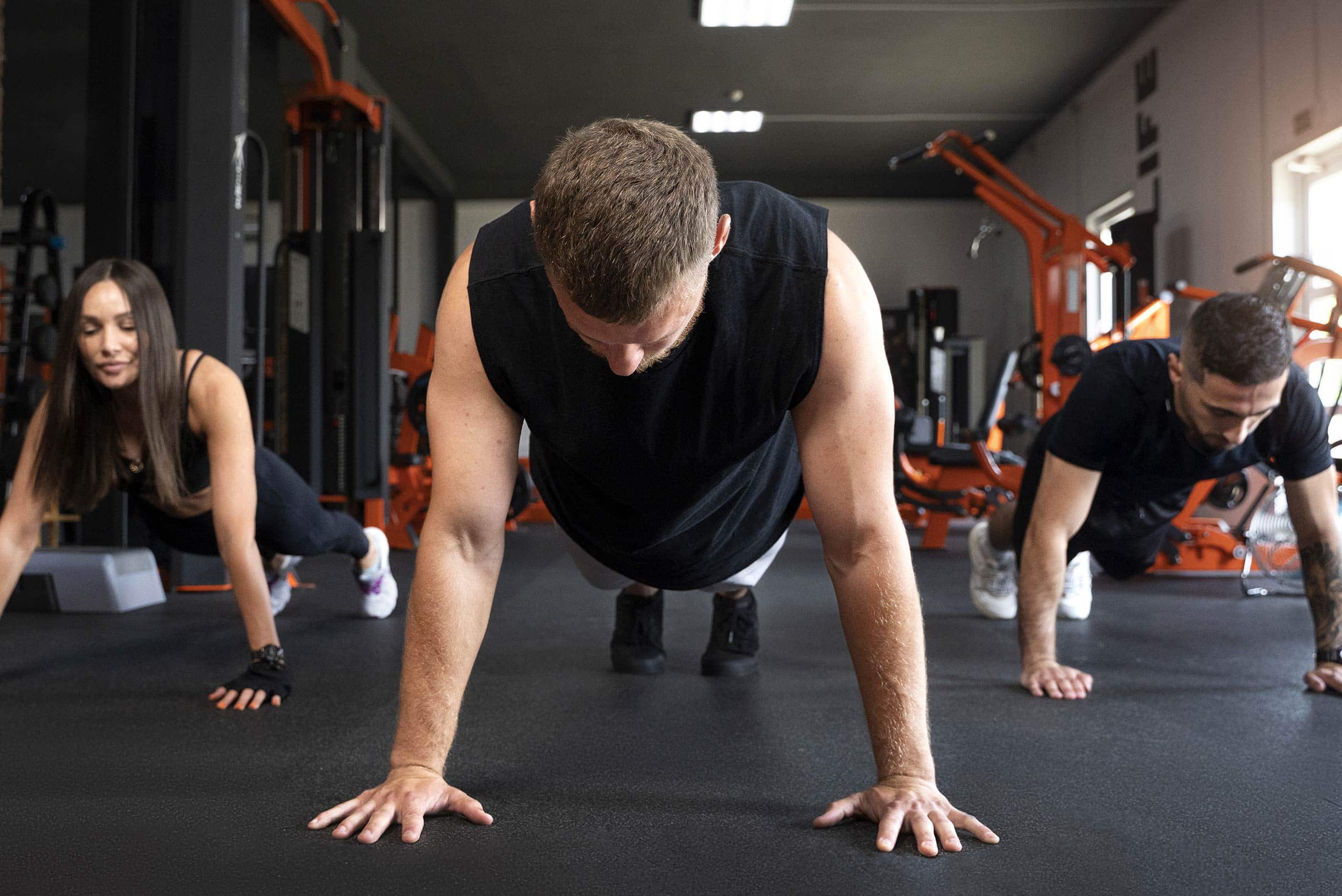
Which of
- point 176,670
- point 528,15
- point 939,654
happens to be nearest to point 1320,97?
point 939,654

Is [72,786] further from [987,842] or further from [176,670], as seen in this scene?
[987,842]

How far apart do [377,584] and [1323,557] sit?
235 centimetres

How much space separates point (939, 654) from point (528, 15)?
4788 millimetres

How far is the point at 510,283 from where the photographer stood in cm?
117

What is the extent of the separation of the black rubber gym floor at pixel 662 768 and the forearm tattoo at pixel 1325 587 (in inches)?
5.3

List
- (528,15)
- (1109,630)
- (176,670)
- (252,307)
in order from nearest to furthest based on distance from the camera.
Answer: (176,670) → (1109,630) → (528,15) → (252,307)

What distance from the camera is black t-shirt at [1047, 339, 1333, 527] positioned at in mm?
1973

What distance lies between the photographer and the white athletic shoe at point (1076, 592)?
9.37 feet

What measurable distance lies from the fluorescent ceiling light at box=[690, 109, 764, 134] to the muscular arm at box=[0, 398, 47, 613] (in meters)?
6.18

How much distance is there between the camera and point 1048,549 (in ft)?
6.46

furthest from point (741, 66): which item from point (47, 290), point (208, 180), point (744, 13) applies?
point (47, 290)

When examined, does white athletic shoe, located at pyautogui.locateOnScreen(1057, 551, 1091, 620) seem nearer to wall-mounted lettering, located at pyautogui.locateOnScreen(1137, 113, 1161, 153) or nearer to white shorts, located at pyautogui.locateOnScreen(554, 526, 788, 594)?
white shorts, located at pyautogui.locateOnScreen(554, 526, 788, 594)

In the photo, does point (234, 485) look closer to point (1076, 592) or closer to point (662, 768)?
point (662, 768)

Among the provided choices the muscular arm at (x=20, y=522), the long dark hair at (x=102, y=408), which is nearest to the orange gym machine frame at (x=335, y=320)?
the long dark hair at (x=102, y=408)
